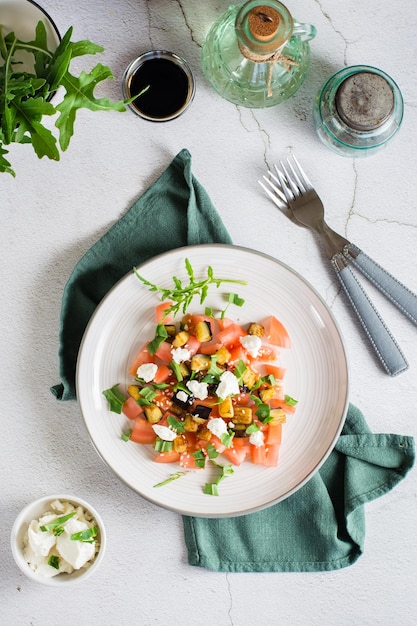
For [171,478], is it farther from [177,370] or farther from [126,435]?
[177,370]

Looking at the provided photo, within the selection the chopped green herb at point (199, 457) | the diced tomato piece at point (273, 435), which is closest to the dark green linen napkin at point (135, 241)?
the chopped green herb at point (199, 457)

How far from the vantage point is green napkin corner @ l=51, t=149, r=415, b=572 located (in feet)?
5.10

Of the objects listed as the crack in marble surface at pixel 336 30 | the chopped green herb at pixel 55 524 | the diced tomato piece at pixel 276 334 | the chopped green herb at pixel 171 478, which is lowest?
the chopped green herb at pixel 55 524

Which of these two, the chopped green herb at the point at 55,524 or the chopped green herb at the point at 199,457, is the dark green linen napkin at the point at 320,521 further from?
the chopped green herb at the point at 55,524

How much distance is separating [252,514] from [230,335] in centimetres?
45

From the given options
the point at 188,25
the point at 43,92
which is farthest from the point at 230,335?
the point at 188,25

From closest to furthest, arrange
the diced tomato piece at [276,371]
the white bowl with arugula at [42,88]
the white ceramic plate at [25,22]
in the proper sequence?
the white bowl with arugula at [42,88]
the white ceramic plate at [25,22]
the diced tomato piece at [276,371]

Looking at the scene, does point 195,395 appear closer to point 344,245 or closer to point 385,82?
point 344,245

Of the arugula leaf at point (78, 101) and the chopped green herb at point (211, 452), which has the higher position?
the arugula leaf at point (78, 101)

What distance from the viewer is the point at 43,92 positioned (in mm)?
1326

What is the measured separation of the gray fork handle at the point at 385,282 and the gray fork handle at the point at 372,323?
0.03 m

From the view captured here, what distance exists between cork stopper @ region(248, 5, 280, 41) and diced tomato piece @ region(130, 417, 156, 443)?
2.78 feet

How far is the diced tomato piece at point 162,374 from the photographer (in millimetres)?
1484

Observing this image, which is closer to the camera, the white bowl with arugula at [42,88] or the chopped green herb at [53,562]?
the white bowl with arugula at [42,88]
